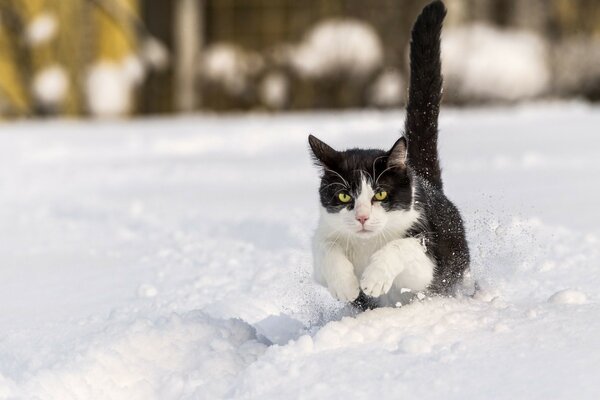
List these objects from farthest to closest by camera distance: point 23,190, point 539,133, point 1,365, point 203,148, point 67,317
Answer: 1. point 203,148
2. point 539,133
3. point 23,190
4. point 67,317
5. point 1,365

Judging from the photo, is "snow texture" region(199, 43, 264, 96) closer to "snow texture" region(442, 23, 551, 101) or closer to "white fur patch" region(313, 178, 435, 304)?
"snow texture" region(442, 23, 551, 101)

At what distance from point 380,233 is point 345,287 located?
22 cm

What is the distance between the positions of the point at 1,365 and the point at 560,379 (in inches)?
64.1

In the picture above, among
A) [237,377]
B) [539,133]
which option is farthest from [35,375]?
[539,133]

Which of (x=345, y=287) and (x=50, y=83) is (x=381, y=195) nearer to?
(x=345, y=287)

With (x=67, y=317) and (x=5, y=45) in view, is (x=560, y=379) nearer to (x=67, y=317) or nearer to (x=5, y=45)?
(x=67, y=317)

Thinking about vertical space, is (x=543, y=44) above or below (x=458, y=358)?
above

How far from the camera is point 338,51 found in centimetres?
1209

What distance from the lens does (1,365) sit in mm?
2828

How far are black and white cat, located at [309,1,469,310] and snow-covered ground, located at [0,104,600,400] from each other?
0.39 ft

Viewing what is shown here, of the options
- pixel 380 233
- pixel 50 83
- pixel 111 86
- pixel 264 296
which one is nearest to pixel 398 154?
pixel 380 233

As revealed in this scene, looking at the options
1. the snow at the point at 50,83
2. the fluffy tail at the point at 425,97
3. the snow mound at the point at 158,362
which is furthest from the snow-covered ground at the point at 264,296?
the snow at the point at 50,83

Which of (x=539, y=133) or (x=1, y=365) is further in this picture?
(x=539, y=133)

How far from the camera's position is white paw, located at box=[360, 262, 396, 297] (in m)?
2.72
